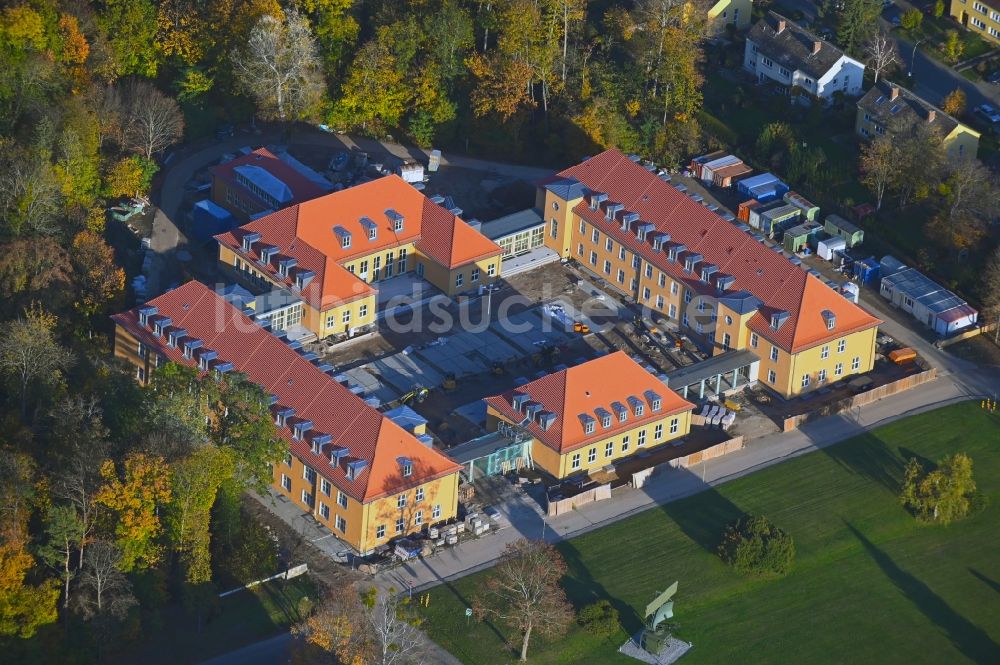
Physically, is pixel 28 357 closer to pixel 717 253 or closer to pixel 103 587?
pixel 103 587

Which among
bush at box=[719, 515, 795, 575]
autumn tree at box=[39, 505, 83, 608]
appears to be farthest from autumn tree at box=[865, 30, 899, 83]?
autumn tree at box=[39, 505, 83, 608]

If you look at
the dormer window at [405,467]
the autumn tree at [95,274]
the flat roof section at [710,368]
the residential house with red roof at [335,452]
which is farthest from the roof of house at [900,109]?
the autumn tree at [95,274]

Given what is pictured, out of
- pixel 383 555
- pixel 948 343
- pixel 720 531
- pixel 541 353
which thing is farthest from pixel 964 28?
pixel 383 555

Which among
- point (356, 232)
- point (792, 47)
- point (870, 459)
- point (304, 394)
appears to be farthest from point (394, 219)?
point (792, 47)

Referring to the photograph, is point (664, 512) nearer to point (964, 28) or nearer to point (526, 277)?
point (526, 277)

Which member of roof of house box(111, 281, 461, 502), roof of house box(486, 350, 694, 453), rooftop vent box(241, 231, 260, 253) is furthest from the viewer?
rooftop vent box(241, 231, 260, 253)

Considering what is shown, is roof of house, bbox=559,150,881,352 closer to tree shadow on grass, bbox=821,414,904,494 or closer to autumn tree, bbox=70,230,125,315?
tree shadow on grass, bbox=821,414,904,494
